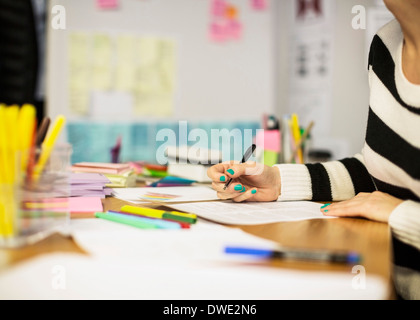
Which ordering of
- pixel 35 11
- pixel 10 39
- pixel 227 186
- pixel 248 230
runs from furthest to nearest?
1. pixel 35 11
2. pixel 10 39
3. pixel 227 186
4. pixel 248 230

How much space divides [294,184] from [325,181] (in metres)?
0.07

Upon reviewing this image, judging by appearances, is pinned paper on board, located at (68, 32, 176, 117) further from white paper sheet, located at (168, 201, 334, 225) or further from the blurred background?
white paper sheet, located at (168, 201, 334, 225)

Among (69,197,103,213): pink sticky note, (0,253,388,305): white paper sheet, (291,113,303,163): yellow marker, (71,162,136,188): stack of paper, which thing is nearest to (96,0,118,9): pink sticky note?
(291,113,303,163): yellow marker

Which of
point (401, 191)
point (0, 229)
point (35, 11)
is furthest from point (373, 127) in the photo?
point (35, 11)

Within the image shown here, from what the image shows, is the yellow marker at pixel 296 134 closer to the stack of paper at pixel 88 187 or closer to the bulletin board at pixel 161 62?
the stack of paper at pixel 88 187

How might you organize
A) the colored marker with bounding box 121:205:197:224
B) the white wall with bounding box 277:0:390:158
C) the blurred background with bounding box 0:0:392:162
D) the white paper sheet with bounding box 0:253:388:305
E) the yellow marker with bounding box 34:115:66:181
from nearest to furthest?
1. the white paper sheet with bounding box 0:253:388:305
2. the yellow marker with bounding box 34:115:66:181
3. the colored marker with bounding box 121:205:197:224
4. the blurred background with bounding box 0:0:392:162
5. the white wall with bounding box 277:0:390:158

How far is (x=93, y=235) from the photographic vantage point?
26.0 inches

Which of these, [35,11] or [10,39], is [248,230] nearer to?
[10,39]

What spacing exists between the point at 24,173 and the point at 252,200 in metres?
0.49

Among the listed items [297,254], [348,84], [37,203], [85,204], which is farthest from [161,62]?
[297,254]

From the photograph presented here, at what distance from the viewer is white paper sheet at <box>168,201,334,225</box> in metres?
0.81

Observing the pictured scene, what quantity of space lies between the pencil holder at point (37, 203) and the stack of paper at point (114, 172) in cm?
42

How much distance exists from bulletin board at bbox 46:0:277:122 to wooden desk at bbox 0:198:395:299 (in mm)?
1590
